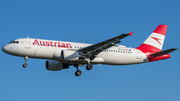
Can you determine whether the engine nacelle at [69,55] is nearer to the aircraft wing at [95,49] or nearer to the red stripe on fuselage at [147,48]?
the aircraft wing at [95,49]

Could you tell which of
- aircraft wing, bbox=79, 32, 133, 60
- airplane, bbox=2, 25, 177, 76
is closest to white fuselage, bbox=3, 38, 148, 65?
airplane, bbox=2, 25, 177, 76

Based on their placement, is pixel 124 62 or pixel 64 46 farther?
pixel 124 62

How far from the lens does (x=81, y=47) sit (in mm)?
42531

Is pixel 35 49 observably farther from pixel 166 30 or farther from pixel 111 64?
pixel 166 30

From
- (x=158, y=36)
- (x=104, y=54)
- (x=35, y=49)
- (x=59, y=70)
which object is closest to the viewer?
(x=35, y=49)

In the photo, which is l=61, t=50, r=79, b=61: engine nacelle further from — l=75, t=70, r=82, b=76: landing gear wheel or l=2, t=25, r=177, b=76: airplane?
l=75, t=70, r=82, b=76: landing gear wheel

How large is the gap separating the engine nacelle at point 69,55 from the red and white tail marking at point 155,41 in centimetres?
1160

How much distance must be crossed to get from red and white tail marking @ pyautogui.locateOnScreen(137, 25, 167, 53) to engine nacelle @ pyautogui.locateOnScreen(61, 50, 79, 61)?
1160 centimetres

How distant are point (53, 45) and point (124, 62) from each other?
10.9m

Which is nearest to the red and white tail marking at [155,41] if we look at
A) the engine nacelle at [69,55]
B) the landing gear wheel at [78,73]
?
the landing gear wheel at [78,73]

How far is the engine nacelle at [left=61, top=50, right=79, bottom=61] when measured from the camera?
132 ft

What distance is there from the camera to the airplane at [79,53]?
132ft

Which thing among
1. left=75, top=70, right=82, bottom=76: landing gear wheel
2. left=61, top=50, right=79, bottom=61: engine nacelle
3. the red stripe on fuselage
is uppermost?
the red stripe on fuselage

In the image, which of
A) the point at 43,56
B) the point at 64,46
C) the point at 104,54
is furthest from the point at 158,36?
the point at 43,56
